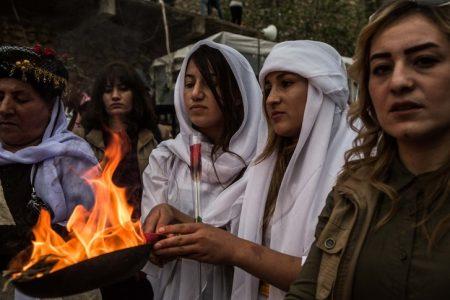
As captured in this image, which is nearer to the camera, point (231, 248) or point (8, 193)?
point (231, 248)

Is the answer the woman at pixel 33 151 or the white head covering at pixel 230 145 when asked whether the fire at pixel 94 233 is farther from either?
the white head covering at pixel 230 145

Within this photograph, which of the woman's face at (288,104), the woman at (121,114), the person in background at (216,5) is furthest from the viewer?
the person in background at (216,5)

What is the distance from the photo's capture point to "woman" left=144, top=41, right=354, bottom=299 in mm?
2369

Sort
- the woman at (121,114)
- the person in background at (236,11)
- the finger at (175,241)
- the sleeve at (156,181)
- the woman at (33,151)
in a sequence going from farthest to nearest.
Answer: the person in background at (236,11) < the woman at (121,114) < the sleeve at (156,181) < the woman at (33,151) < the finger at (175,241)

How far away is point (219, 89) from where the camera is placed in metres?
3.31

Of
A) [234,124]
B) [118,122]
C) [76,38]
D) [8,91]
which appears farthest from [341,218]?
[76,38]

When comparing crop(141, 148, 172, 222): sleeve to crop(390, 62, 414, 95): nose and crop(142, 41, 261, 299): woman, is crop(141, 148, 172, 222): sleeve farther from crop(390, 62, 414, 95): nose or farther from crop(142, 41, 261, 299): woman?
crop(390, 62, 414, 95): nose

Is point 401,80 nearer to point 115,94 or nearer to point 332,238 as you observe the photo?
point 332,238

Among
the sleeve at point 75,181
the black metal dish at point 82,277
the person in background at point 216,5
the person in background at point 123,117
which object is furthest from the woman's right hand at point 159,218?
the person in background at point 216,5

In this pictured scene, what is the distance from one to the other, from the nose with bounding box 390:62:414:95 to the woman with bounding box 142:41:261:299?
1413 mm

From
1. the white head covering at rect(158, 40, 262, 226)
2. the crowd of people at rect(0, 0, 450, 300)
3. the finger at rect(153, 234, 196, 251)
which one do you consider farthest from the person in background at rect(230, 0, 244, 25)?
the finger at rect(153, 234, 196, 251)

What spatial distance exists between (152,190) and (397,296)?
2.01 metres

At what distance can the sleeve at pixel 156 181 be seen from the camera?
10.6 feet

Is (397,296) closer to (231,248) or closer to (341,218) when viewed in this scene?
(341,218)
